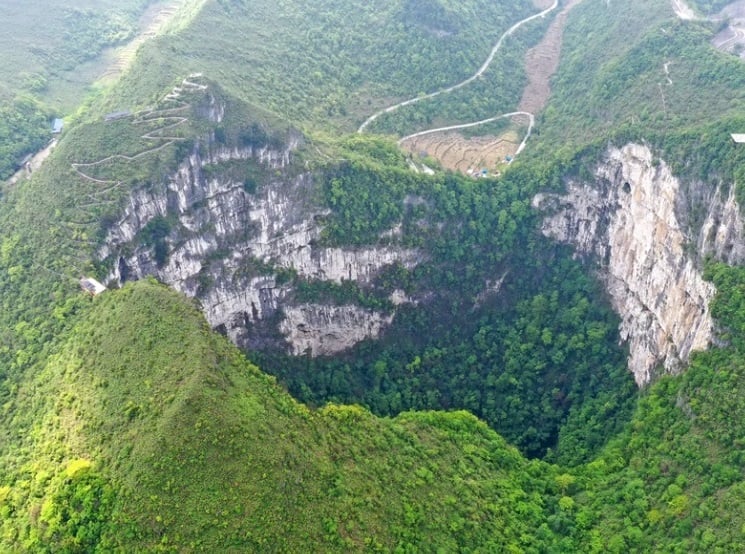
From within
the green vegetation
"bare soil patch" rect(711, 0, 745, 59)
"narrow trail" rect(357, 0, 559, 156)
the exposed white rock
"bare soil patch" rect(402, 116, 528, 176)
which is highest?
the green vegetation

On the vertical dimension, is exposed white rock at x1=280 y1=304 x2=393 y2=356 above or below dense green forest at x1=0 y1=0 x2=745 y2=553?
below

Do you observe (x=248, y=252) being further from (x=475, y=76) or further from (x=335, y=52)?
(x=475, y=76)

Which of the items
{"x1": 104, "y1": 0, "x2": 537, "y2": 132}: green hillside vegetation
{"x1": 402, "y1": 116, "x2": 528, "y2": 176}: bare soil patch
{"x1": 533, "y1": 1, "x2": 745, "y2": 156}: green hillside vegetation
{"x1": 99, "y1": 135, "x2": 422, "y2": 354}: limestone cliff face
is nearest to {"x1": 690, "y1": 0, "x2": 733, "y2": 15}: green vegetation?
{"x1": 533, "y1": 1, "x2": 745, "y2": 156}: green hillside vegetation

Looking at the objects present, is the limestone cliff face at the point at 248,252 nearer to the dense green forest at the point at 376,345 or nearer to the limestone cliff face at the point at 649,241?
the dense green forest at the point at 376,345

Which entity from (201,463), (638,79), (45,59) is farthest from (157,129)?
(638,79)

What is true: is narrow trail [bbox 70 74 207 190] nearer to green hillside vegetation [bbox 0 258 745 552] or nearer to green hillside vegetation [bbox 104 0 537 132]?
green hillside vegetation [bbox 104 0 537 132]

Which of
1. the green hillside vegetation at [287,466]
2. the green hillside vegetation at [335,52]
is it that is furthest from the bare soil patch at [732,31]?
the green hillside vegetation at [287,466]
